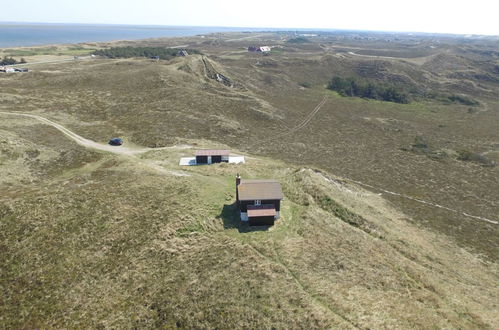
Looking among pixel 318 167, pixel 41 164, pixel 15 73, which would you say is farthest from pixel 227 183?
pixel 15 73

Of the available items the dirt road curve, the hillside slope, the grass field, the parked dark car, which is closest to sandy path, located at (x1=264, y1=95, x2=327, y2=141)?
the grass field

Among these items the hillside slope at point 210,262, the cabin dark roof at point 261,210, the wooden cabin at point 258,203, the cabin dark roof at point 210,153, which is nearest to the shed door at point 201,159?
the cabin dark roof at point 210,153

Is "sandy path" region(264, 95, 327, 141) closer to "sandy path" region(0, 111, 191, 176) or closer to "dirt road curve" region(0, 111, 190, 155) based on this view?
"sandy path" region(0, 111, 191, 176)

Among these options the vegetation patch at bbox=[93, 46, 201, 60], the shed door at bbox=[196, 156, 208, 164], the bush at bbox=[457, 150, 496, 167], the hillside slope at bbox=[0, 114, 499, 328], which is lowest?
the bush at bbox=[457, 150, 496, 167]

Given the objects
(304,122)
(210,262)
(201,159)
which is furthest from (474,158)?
(210,262)

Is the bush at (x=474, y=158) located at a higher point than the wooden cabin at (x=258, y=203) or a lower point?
lower

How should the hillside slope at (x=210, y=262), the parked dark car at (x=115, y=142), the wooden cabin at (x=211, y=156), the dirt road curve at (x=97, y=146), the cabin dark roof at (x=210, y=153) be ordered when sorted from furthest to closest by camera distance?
the parked dark car at (x=115, y=142)
the dirt road curve at (x=97, y=146)
the cabin dark roof at (x=210, y=153)
the wooden cabin at (x=211, y=156)
the hillside slope at (x=210, y=262)

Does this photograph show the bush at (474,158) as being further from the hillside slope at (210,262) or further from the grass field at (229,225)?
the hillside slope at (210,262)
